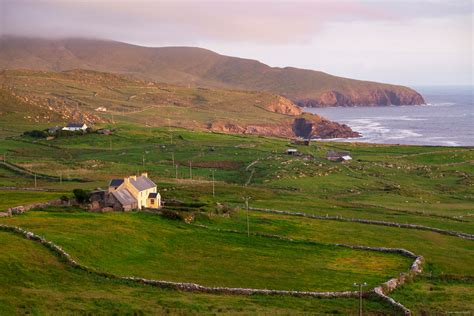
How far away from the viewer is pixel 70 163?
4948 inches

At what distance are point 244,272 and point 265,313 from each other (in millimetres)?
10078

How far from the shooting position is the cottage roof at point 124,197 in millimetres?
70312

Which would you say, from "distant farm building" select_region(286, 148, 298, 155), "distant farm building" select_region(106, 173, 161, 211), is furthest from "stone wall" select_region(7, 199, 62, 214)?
"distant farm building" select_region(286, 148, 298, 155)

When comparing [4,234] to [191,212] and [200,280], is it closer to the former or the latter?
[200,280]

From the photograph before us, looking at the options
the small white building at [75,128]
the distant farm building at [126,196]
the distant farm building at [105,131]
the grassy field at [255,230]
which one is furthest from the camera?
the small white building at [75,128]

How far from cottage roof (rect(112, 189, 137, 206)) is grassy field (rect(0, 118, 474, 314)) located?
399 cm

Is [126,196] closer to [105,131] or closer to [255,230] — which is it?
[255,230]

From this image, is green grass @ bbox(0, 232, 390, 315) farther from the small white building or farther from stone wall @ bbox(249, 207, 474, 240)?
the small white building

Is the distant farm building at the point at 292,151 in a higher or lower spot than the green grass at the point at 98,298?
higher

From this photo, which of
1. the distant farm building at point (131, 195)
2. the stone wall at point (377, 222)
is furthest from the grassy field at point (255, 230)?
the distant farm building at point (131, 195)

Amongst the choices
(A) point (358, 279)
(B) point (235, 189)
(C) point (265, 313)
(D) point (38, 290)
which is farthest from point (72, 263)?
(B) point (235, 189)

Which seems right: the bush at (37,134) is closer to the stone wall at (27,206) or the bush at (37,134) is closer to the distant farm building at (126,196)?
the distant farm building at (126,196)

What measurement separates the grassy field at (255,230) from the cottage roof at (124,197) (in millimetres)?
3987

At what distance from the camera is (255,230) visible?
66.4m
